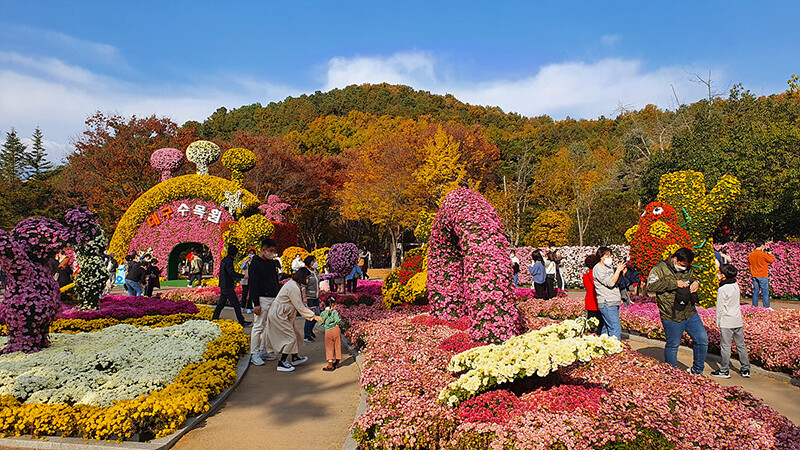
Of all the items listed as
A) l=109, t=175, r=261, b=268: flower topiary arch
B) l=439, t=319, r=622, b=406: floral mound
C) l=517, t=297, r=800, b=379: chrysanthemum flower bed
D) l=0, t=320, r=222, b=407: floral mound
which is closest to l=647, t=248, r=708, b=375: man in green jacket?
l=517, t=297, r=800, b=379: chrysanthemum flower bed

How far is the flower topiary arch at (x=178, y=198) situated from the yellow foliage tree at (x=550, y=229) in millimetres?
21965

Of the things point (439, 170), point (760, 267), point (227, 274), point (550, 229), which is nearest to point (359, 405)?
point (227, 274)

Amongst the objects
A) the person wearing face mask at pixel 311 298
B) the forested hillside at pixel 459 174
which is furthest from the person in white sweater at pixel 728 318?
the forested hillside at pixel 459 174

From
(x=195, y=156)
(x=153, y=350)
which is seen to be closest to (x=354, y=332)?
(x=153, y=350)

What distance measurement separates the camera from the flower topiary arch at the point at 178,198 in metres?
19.4

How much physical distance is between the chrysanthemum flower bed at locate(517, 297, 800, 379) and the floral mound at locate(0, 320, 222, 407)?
26.0 feet

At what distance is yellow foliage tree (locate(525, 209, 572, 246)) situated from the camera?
34.4 meters

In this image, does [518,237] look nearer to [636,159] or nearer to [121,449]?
[636,159]

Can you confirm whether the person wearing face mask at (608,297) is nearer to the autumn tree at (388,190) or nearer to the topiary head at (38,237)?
the topiary head at (38,237)

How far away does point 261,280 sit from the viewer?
7.92 m

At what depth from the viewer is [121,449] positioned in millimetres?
4309

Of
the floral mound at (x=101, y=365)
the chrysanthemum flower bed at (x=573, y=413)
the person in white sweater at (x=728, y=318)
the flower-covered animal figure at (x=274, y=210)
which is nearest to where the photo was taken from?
the chrysanthemum flower bed at (x=573, y=413)

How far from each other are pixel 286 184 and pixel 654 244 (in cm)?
2687

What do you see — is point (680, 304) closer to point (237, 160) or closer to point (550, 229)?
point (237, 160)
